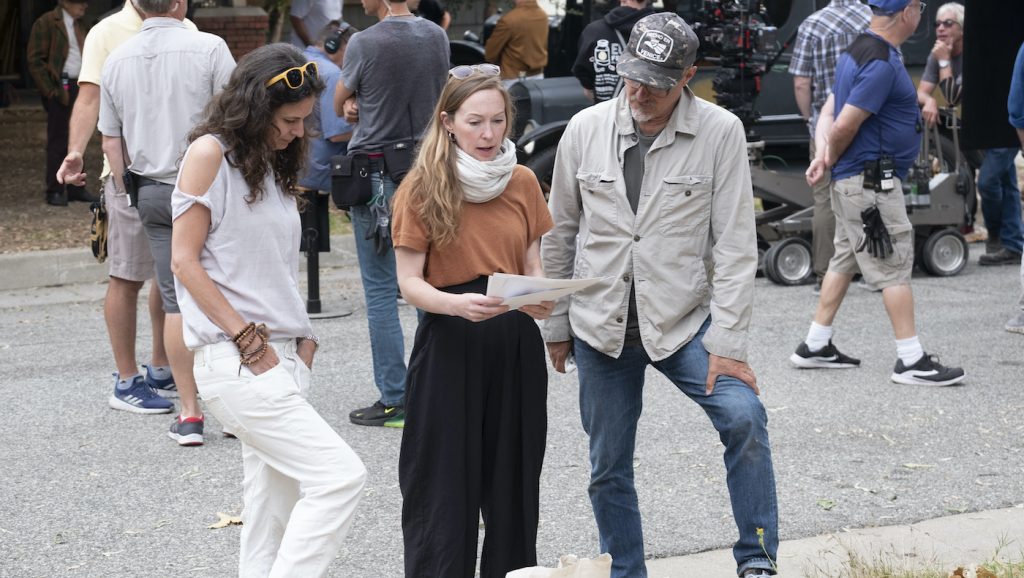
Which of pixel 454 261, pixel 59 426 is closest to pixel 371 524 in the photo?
pixel 454 261

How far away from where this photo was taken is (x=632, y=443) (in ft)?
13.5

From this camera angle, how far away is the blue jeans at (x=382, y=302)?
20.2 feet

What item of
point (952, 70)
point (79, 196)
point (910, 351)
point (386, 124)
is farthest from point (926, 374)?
point (79, 196)

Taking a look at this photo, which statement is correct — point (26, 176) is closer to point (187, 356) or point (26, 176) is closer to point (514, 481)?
point (187, 356)

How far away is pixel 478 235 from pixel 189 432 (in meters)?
2.68

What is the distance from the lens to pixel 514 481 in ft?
12.5

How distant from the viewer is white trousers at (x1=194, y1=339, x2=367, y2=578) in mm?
3557

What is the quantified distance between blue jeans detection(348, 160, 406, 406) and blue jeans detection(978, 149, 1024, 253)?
20.1 feet

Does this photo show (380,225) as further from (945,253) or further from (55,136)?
(55,136)

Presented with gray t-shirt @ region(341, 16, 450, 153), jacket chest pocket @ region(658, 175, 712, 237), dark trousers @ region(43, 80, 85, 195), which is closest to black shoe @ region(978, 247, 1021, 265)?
gray t-shirt @ region(341, 16, 450, 153)

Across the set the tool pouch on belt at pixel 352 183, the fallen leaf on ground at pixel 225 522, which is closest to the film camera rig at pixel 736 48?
the tool pouch on belt at pixel 352 183

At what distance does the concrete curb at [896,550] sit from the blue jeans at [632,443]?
17.1 inches

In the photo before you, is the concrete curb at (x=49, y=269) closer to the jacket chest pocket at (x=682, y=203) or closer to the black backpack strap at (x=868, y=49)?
the black backpack strap at (x=868, y=49)

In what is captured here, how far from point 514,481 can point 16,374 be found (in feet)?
14.5
